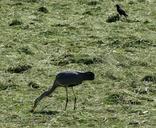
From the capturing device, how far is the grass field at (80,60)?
11.3 meters

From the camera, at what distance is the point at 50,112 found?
11430 mm

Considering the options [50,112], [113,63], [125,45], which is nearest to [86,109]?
[50,112]

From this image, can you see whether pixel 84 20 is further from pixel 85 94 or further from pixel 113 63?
pixel 85 94

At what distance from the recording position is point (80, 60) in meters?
15.3

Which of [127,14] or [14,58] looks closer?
[14,58]

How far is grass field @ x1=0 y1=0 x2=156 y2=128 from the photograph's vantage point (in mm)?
11280

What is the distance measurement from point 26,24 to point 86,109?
8.12 meters

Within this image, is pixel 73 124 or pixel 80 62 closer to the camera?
pixel 73 124

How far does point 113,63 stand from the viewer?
1513 centimetres

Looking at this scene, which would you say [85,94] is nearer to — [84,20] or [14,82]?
[14,82]

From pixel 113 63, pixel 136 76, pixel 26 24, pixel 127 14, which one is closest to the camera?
pixel 136 76

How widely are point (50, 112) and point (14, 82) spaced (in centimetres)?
231

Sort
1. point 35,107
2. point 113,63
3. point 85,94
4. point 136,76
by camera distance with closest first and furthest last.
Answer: point 35,107 < point 85,94 < point 136,76 < point 113,63

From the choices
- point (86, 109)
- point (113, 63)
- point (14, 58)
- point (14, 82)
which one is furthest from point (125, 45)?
point (86, 109)
